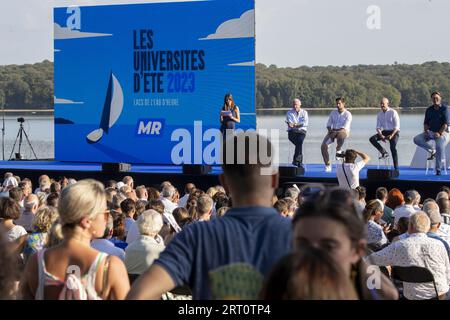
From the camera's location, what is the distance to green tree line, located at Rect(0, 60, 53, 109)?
3575 centimetres

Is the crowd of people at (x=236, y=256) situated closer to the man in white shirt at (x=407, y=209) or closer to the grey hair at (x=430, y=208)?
the grey hair at (x=430, y=208)

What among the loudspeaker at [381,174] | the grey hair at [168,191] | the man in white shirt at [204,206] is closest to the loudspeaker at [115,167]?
the loudspeaker at [381,174]

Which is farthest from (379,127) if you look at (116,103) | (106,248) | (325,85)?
(325,85)

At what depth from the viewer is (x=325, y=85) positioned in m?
34.3

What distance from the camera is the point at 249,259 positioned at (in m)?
2.70

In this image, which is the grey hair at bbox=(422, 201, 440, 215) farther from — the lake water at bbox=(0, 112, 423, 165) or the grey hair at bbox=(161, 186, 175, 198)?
the lake water at bbox=(0, 112, 423, 165)

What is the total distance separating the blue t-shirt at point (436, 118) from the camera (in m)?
14.4

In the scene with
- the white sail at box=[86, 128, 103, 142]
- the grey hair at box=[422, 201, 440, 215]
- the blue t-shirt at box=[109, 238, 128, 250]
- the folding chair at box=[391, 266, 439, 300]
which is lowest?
the folding chair at box=[391, 266, 439, 300]

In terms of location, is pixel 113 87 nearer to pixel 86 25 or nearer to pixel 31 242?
pixel 86 25

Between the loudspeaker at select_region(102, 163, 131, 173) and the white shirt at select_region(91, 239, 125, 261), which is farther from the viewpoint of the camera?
the loudspeaker at select_region(102, 163, 131, 173)

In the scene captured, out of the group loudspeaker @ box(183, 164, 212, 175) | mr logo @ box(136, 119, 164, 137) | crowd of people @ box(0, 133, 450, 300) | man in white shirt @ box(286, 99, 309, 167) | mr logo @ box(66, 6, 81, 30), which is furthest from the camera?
mr logo @ box(66, 6, 81, 30)

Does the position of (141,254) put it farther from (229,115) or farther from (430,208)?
(229,115)

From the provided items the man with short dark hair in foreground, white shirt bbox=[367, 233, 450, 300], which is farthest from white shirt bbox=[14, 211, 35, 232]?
the man with short dark hair in foreground

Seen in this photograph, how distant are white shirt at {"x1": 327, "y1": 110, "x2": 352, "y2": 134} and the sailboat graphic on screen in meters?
4.53
